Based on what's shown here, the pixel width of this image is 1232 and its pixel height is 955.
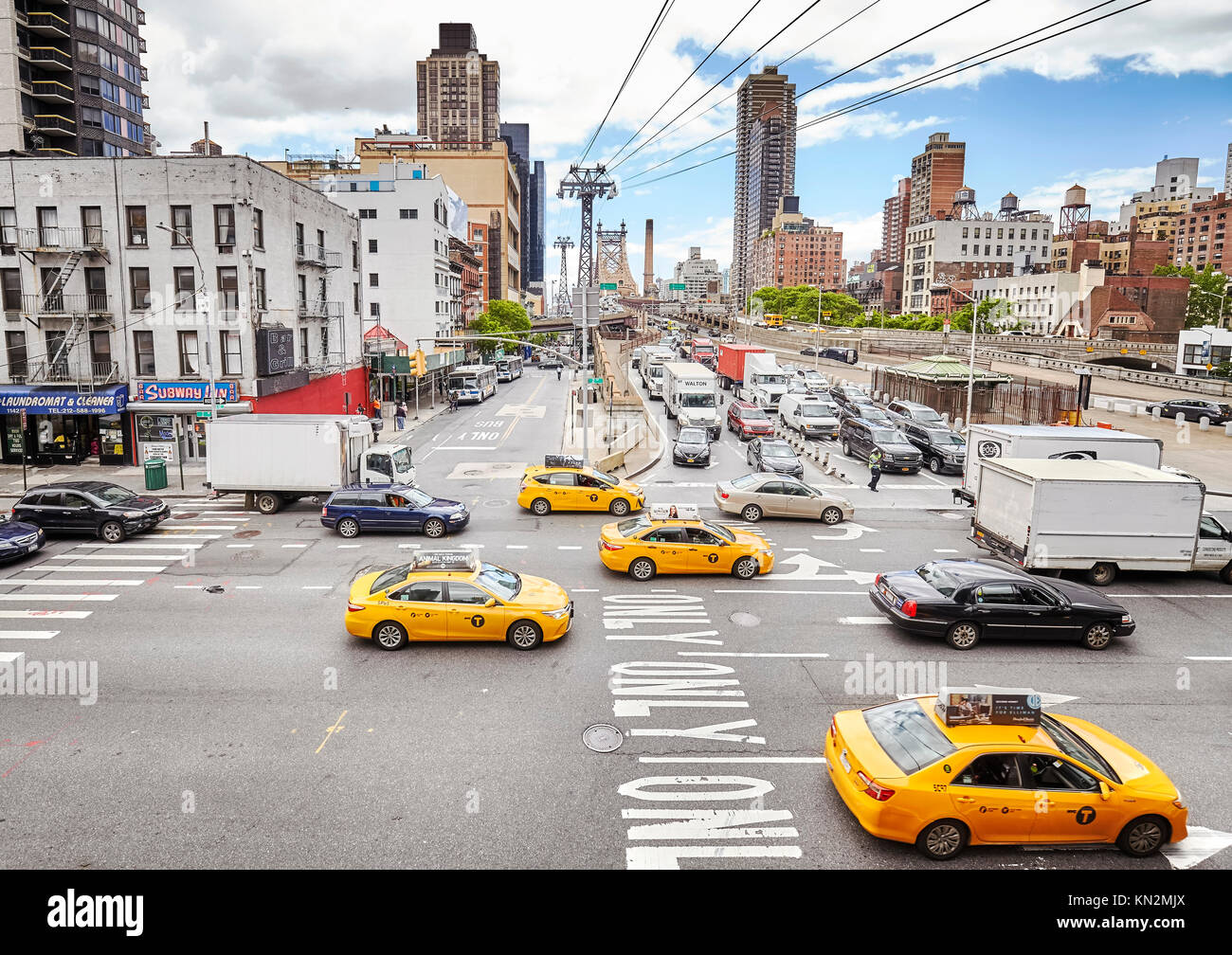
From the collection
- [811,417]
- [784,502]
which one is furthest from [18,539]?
[811,417]

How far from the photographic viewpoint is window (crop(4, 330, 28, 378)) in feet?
111

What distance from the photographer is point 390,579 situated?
14766mm

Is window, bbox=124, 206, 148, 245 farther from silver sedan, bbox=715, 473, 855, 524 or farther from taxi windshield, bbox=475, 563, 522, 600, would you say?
taxi windshield, bbox=475, 563, 522, 600

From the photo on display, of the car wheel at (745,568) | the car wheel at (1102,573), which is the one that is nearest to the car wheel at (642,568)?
the car wheel at (745,568)

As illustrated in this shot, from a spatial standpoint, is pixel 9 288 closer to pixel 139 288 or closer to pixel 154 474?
pixel 139 288

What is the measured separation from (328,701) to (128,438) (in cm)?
2769

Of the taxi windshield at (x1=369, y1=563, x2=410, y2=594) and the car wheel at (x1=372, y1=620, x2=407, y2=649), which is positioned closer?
the car wheel at (x1=372, y1=620, x2=407, y2=649)

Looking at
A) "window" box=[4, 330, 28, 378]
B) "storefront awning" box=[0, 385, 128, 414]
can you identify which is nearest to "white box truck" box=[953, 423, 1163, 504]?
"storefront awning" box=[0, 385, 128, 414]

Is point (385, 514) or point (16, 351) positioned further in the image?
point (16, 351)

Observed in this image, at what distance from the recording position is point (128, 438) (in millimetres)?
33969

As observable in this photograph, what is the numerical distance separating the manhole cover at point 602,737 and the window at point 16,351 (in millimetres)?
34082

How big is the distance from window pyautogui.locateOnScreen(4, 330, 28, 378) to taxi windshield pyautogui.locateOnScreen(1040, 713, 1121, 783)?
128ft

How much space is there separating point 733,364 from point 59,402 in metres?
41.6
